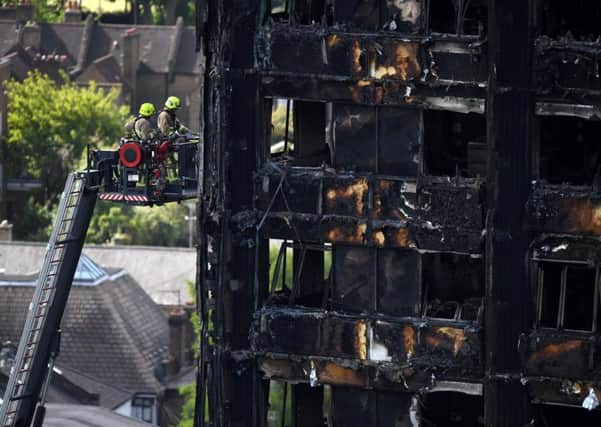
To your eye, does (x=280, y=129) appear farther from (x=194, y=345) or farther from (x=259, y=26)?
(x=259, y=26)

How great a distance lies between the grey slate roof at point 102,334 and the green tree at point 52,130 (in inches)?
1350

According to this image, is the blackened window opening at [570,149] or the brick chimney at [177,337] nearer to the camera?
the blackened window opening at [570,149]

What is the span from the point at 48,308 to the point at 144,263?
59.9 meters

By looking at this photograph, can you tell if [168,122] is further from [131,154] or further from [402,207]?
[402,207]

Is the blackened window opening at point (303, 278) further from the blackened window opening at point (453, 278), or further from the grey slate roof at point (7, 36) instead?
the grey slate roof at point (7, 36)

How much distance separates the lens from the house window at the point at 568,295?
32875 mm

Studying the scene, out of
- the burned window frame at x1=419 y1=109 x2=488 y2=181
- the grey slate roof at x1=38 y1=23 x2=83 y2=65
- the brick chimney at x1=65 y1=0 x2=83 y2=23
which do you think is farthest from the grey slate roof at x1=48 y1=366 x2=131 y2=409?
the brick chimney at x1=65 y1=0 x2=83 y2=23

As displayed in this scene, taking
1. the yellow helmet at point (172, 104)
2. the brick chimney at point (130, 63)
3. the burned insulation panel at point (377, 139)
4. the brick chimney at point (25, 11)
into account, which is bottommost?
the brick chimney at point (130, 63)

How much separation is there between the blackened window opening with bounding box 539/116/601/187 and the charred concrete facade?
0.03 meters

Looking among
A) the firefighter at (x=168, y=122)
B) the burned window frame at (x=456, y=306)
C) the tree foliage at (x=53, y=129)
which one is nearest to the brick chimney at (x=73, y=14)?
the tree foliage at (x=53, y=129)

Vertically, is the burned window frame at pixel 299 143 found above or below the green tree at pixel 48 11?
above

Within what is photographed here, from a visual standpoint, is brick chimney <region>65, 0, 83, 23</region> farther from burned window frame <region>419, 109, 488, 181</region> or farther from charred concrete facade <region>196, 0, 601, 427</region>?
charred concrete facade <region>196, 0, 601, 427</region>

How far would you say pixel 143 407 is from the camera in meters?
80.7

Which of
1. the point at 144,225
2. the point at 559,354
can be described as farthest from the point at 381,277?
the point at 144,225
